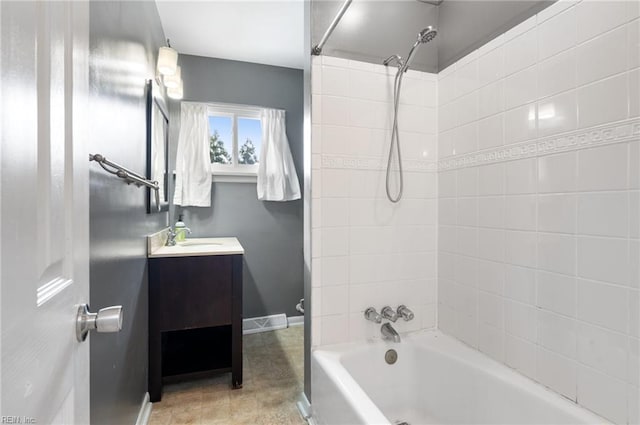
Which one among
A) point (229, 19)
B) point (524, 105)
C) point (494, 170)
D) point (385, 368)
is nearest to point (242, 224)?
point (229, 19)

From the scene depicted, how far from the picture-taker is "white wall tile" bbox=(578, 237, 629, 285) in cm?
98

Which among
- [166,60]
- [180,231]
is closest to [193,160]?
[180,231]

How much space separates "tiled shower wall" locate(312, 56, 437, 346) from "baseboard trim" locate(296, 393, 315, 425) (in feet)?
1.30

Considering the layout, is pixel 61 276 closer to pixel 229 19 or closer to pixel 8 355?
pixel 8 355

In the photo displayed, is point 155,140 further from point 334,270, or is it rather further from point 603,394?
point 603,394

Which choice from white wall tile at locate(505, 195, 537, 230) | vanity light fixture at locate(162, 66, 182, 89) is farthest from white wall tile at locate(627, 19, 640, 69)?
vanity light fixture at locate(162, 66, 182, 89)

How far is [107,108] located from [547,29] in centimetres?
169

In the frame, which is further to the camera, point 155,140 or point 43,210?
point 155,140

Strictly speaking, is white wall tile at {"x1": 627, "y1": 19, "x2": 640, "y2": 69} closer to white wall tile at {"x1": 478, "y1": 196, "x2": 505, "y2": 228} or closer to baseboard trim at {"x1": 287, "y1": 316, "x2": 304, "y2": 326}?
white wall tile at {"x1": 478, "y1": 196, "x2": 505, "y2": 228}

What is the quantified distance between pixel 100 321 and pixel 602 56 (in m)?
1.60

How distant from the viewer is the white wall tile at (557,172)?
3.67 ft

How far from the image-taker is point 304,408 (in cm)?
169

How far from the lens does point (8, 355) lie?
33 cm

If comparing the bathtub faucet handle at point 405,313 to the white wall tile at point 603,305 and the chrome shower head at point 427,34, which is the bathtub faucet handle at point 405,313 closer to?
the white wall tile at point 603,305
